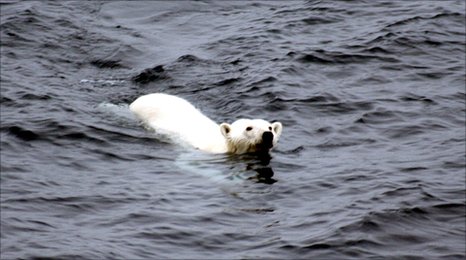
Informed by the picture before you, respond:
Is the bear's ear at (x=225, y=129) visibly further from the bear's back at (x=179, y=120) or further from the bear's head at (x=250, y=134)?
the bear's back at (x=179, y=120)

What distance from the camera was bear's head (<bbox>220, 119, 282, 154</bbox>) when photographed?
566 inches

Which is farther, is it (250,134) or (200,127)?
(200,127)

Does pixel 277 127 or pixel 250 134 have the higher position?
pixel 277 127

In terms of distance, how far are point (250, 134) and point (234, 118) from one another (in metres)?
1.73

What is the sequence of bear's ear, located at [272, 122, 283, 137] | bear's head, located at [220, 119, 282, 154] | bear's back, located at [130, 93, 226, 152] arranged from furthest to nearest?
bear's back, located at [130, 93, 226, 152] < bear's ear, located at [272, 122, 283, 137] < bear's head, located at [220, 119, 282, 154]

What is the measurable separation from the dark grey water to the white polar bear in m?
0.26

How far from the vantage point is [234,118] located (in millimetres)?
16203

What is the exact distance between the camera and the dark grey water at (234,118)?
36.4 feet

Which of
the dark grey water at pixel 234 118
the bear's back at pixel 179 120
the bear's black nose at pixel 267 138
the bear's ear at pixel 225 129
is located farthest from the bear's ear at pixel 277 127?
the bear's back at pixel 179 120

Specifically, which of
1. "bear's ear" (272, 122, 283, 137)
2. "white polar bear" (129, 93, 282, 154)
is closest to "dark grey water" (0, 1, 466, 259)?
"white polar bear" (129, 93, 282, 154)

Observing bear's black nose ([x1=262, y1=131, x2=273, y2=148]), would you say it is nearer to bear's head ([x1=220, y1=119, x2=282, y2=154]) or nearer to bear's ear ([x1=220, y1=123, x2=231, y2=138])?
bear's head ([x1=220, y1=119, x2=282, y2=154])

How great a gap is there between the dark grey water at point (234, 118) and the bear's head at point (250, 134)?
0.86 ft

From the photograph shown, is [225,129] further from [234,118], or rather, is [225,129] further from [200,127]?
[234,118]

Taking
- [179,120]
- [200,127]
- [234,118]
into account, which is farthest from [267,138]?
[234,118]
